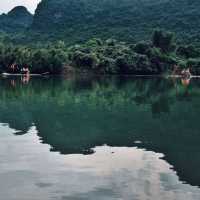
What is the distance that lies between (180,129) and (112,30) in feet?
327

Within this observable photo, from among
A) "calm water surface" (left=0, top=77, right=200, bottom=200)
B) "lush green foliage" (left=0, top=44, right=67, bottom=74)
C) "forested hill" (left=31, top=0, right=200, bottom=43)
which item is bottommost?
"calm water surface" (left=0, top=77, right=200, bottom=200)

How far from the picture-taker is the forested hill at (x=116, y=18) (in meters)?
113

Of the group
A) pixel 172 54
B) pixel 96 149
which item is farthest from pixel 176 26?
pixel 96 149

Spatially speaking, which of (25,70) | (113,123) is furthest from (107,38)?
(113,123)

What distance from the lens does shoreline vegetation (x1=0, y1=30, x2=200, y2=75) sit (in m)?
72.3

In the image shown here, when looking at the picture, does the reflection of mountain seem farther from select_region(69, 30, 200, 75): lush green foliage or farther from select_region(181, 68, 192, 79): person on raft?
select_region(181, 68, 192, 79): person on raft

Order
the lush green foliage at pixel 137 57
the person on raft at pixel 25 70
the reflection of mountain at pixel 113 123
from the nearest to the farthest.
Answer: the reflection of mountain at pixel 113 123, the person on raft at pixel 25 70, the lush green foliage at pixel 137 57

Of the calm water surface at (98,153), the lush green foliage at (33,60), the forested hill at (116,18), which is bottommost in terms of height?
the calm water surface at (98,153)

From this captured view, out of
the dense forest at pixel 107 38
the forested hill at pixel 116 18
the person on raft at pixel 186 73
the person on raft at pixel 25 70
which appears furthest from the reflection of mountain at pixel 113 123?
the forested hill at pixel 116 18

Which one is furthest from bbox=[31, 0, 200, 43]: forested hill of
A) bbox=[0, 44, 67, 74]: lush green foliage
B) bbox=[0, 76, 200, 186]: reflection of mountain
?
bbox=[0, 76, 200, 186]: reflection of mountain

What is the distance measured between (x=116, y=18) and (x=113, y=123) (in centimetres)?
11468

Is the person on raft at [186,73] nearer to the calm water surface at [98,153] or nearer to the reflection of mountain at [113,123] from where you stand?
the reflection of mountain at [113,123]

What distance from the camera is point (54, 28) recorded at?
133625mm

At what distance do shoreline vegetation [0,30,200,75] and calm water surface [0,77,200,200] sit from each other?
156 feet
